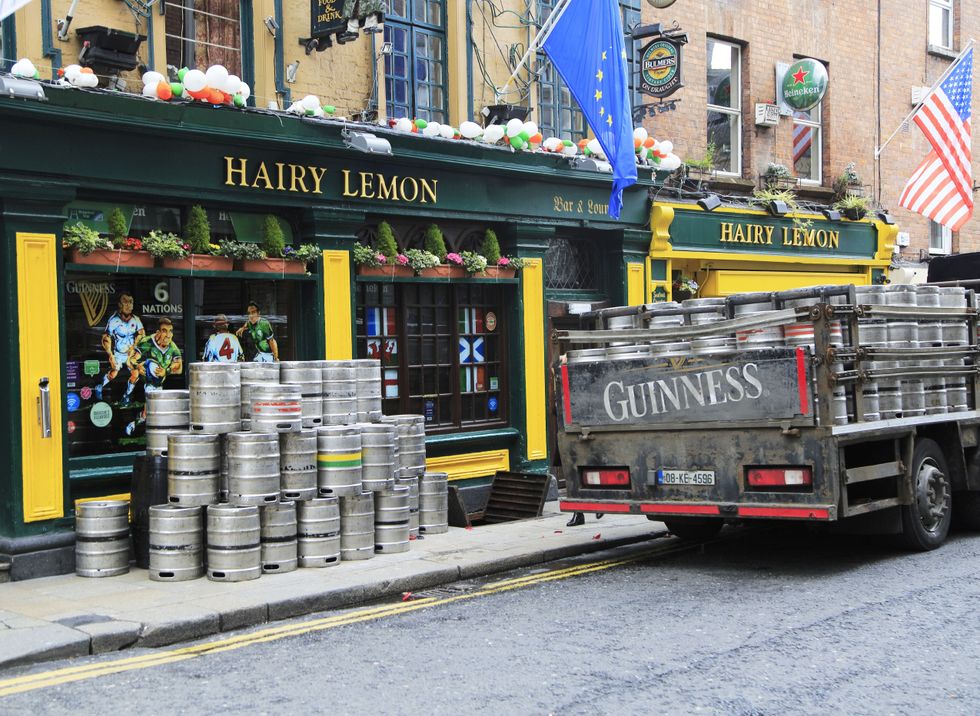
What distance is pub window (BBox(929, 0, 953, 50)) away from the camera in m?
21.3

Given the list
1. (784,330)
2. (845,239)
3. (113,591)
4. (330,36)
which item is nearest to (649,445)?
(784,330)

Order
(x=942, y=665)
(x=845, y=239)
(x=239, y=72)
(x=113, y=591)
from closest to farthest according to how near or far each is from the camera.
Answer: (x=942, y=665)
(x=113, y=591)
(x=239, y=72)
(x=845, y=239)

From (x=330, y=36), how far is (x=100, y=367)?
13.6ft

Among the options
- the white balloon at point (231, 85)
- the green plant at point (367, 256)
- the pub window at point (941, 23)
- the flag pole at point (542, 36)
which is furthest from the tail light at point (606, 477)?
the pub window at point (941, 23)

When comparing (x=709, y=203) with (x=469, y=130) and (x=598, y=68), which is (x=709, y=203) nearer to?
(x=598, y=68)

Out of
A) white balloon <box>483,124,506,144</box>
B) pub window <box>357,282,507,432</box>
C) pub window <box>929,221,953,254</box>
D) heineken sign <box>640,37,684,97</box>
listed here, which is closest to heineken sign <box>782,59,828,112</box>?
heineken sign <box>640,37,684,97</box>

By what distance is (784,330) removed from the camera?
30.4 ft

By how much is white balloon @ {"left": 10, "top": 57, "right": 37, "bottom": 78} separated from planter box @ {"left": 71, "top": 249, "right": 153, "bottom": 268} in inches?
59.9

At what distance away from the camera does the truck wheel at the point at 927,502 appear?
9859 millimetres

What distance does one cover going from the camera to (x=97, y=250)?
33.3 ft

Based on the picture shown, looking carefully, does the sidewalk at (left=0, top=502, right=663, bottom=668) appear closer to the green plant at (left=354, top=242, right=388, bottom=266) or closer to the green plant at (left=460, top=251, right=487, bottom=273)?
the green plant at (left=354, top=242, right=388, bottom=266)

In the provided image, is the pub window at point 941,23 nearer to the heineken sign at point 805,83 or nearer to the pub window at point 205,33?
the heineken sign at point 805,83

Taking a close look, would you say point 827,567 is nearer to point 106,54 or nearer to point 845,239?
point 106,54

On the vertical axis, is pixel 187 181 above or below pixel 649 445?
above
